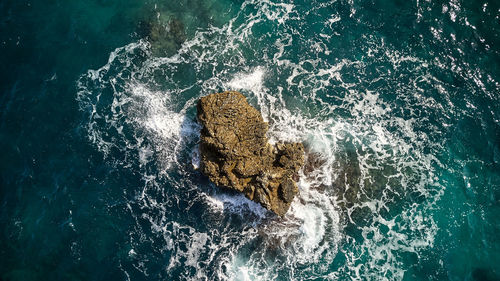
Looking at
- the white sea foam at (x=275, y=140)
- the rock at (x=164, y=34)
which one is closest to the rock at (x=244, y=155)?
the white sea foam at (x=275, y=140)

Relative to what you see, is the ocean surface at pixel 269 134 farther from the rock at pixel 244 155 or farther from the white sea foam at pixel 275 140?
the rock at pixel 244 155

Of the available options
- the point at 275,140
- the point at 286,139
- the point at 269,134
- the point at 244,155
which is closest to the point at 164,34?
the point at 269,134

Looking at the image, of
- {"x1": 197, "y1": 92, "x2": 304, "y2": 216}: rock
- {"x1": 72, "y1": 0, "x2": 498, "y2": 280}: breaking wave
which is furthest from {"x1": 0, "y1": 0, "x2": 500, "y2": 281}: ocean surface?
{"x1": 197, "y1": 92, "x2": 304, "y2": 216}: rock

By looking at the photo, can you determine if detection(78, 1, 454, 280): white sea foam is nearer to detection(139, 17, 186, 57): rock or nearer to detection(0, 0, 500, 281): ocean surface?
detection(0, 0, 500, 281): ocean surface

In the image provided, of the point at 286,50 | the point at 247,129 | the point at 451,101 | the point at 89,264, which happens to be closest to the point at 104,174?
the point at 89,264

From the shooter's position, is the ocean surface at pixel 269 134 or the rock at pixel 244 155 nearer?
the rock at pixel 244 155

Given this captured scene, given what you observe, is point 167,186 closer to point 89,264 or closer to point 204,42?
point 89,264
